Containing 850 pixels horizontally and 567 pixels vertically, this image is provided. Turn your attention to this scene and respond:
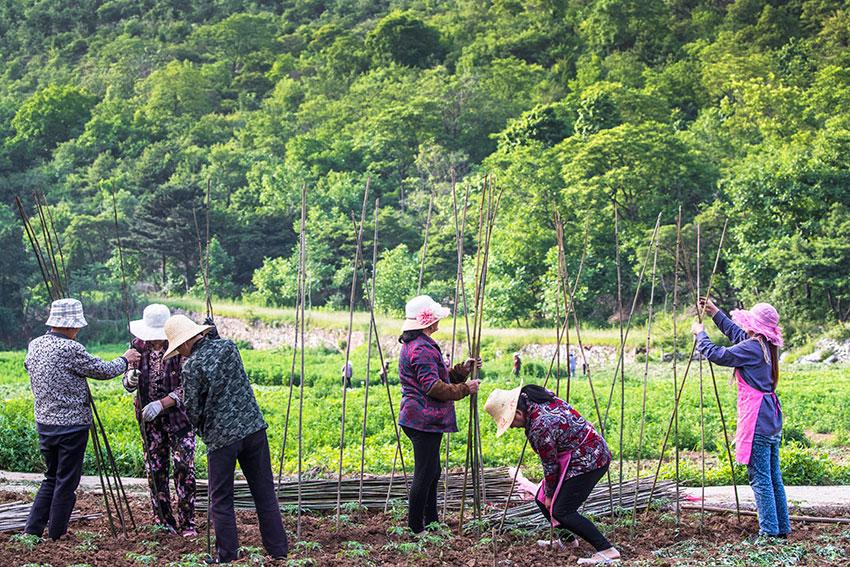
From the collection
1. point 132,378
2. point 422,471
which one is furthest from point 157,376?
point 422,471

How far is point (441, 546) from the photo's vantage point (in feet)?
17.2

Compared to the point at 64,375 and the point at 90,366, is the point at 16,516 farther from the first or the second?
the point at 90,366

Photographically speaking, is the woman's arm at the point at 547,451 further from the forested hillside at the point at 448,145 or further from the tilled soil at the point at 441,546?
the forested hillside at the point at 448,145

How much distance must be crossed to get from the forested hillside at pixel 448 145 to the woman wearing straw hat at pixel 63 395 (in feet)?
49.8

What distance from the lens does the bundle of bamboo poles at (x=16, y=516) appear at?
18.7 feet

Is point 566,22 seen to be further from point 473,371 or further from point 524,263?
point 473,371

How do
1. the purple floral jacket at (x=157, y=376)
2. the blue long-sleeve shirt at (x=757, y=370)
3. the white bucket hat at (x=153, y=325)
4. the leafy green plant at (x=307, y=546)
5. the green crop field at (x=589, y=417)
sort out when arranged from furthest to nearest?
the green crop field at (x=589, y=417)
the purple floral jacket at (x=157, y=376)
the white bucket hat at (x=153, y=325)
the blue long-sleeve shirt at (x=757, y=370)
the leafy green plant at (x=307, y=546)

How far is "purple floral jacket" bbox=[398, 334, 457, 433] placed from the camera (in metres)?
5.25

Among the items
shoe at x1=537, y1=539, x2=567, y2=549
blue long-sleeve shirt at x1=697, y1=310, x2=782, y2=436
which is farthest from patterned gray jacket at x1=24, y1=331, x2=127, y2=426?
blue long-sleeve shirt at x1=697, y1=310, x2=782, y2=436

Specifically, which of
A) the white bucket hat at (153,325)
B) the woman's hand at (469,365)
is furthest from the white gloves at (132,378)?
the woman's hand at (469,365)

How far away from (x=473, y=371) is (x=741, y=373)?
142 cm

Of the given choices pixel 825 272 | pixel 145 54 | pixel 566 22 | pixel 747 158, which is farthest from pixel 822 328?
pixel 145 54

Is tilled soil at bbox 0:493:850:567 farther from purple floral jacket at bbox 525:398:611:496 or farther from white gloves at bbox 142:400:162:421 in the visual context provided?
white gloves at bbox 142:400:162:421

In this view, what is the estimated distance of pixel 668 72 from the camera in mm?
50688
